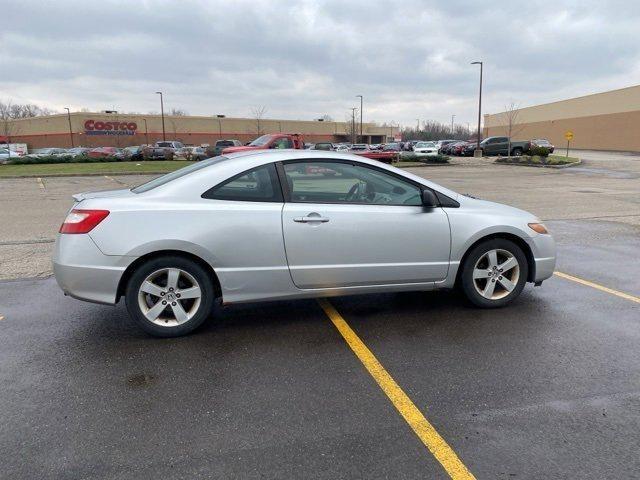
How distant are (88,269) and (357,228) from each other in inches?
87.6

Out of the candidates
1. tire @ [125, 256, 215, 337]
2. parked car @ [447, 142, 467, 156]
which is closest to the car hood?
tire @ [125, 256, 215, 337]

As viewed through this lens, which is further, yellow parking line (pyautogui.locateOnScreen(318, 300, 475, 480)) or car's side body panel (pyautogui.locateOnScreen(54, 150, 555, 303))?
car's side body panel (pyautogui.locateOnScreen(54, 150, 555, 303))

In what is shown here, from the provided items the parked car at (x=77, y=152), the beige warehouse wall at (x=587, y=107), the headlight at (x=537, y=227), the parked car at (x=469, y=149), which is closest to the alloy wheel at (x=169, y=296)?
the headlight at (x=537, y=227)

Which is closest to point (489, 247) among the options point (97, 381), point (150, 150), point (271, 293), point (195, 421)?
point (271, 293)

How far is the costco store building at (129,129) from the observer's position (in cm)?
6938

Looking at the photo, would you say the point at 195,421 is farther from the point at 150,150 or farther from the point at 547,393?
the point at 150,150

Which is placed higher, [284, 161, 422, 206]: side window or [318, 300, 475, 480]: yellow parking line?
[284, 161, 422, 206]: side window

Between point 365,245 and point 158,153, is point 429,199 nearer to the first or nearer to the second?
point 365,245

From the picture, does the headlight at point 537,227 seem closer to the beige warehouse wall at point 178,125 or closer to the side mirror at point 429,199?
the side mirror at point 429,199

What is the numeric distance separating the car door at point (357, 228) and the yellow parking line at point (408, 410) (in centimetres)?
55

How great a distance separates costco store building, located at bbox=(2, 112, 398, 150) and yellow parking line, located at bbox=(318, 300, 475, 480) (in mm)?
73835

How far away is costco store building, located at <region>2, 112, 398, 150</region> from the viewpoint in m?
69.4

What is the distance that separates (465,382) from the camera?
11.1ft

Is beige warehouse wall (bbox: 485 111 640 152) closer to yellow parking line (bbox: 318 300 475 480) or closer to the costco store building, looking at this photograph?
the costco store building
